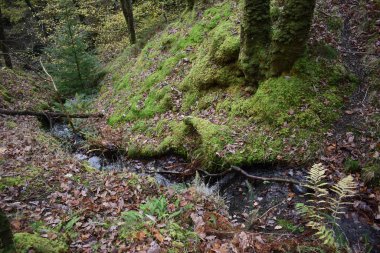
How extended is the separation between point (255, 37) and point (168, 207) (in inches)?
209

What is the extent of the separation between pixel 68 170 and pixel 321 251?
5.22 meters

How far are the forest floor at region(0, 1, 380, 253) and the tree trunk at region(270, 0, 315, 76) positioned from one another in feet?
5.14

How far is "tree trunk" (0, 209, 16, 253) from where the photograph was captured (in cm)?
333

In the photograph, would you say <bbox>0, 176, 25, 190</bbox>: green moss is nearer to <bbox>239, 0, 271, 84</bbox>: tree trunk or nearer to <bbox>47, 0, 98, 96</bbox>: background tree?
<bbox>239, 0, 271, 84</bbox>: tree trunk

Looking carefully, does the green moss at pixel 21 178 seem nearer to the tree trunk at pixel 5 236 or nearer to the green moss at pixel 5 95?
the tree trunk at pixel 5 236

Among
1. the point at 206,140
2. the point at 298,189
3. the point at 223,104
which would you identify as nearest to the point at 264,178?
the point at 298,189

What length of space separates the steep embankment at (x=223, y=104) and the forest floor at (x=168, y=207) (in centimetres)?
50

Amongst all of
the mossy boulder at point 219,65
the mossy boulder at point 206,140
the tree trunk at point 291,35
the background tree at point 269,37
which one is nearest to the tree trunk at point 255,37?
the background tree at point 269,37

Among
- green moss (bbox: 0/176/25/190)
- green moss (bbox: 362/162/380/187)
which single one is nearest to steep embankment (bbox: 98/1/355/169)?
green moss (bbox: 362/162/380/187)

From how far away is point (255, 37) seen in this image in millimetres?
8258

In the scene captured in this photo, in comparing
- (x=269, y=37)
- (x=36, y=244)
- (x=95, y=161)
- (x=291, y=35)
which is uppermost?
(x=291, y=35)

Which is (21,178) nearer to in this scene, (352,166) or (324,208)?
(324,208)

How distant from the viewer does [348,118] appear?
6.91 m

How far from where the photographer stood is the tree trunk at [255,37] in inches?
317
